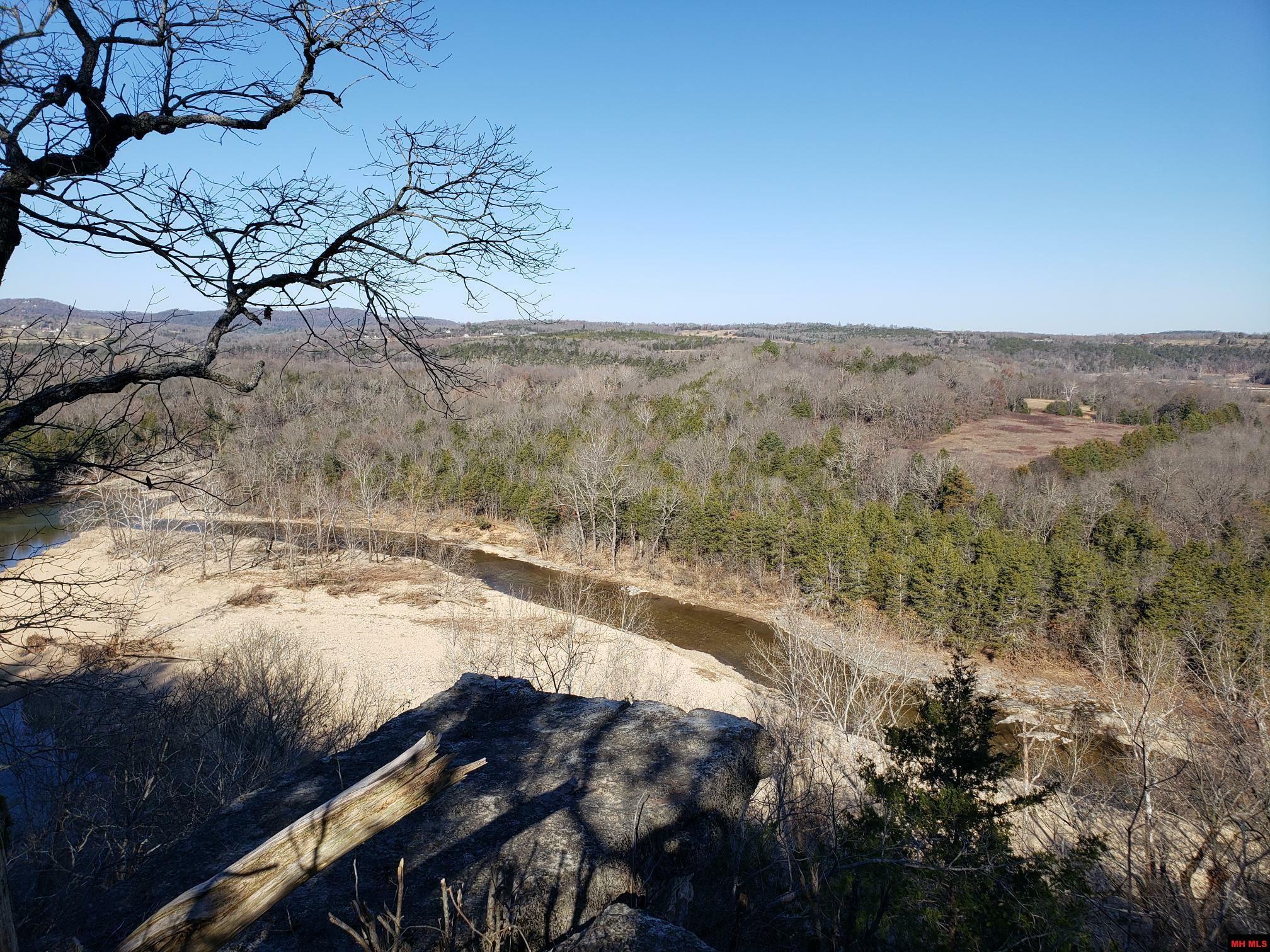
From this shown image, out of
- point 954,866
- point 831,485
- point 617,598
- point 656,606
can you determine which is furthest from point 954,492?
point 954,866

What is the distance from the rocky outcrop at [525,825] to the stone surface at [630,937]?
0.06 meters

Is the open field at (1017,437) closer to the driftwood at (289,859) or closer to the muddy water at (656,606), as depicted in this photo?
the muddy water at (656,606)

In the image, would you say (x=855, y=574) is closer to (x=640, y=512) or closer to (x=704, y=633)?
(x=704, y=633)

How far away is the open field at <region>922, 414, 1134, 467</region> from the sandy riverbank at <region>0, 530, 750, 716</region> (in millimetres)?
38883

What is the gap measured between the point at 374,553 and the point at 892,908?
40.0 meters

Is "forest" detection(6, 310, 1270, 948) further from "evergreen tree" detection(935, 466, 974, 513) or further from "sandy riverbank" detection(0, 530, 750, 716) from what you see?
"sandy riverbank" detection(0, 530, 750, 716)

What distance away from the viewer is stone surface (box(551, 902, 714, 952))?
3.15 m

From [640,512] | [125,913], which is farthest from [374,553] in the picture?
[125,913]

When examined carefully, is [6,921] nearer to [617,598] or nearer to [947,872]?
[947,872]

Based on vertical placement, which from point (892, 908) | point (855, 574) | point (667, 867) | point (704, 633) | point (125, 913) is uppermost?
point (125, 913)

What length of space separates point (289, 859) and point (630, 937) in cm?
169

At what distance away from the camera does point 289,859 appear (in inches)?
109

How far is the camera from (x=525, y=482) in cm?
5009

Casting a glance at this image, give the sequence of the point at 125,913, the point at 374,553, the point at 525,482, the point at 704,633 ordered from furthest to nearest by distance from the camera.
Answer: the point at 525,482
the point at 374,553
the point at 704,633
the point at 125,913
